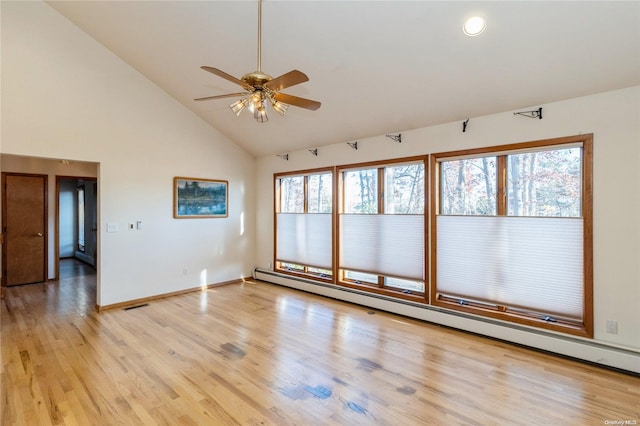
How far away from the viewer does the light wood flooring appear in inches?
89.3

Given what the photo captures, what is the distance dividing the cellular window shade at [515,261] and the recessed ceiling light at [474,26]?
78.2 inches

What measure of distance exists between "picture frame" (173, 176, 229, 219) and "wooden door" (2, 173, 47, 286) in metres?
3.09

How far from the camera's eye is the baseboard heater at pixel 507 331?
2891 mm

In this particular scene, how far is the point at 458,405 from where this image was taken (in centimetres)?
236

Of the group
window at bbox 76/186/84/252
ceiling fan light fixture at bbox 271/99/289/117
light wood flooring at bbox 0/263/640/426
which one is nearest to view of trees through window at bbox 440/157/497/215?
light wood flooring at bbox 0/263/640/426

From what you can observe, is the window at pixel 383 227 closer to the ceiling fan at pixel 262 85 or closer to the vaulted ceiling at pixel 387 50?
the vaulted ceiling at pixel 387 50

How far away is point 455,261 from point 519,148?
1.49m

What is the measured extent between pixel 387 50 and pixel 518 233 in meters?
2.42

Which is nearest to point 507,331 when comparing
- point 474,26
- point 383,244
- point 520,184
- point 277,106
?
point 520,184

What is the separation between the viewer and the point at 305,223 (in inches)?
230

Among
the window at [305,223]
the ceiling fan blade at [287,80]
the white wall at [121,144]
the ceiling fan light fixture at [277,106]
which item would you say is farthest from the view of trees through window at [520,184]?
the white wall at [121,144]

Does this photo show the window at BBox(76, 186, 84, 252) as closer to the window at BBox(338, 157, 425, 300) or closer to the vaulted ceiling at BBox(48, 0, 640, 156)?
the vaulted ceiling at BBox(48, 0, 640, 156)

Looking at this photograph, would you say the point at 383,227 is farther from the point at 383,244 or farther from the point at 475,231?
the point at 475,231

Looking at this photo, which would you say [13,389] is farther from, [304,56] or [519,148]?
[519,148]
